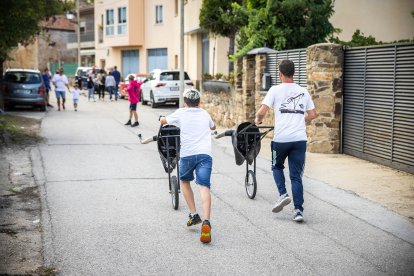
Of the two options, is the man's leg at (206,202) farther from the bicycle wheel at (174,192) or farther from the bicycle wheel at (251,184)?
the bicycle wheel at (251,184)

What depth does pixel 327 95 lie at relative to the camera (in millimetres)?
13617

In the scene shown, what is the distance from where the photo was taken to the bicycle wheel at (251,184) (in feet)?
28.6

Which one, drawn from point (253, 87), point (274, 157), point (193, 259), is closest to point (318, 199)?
point (274, 157)

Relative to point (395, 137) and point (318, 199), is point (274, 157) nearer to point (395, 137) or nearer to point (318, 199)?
point (318, 199)

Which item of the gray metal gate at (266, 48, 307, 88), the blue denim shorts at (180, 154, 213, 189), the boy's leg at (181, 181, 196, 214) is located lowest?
the boy's leg at (181, 181, 196, 214)

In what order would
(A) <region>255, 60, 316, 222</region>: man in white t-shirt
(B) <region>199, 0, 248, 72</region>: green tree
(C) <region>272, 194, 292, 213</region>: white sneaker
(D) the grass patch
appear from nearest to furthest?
(A) <region>255, 60, 316, 222</region>: man in white t-shirt → (C) <region>272, 194, 292, 213</region>: white sneaker → (D) the grass patch → (B) <region>199, 0, 248, 72</region>: green tree

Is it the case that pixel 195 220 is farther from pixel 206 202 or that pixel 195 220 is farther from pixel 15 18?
pixel 15 18

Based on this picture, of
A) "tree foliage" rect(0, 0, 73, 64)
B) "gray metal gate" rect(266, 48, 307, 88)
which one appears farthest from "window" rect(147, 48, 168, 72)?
"gray metal gate" rect(266, 48, 307, 88)

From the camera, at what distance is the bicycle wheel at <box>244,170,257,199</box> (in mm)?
8703

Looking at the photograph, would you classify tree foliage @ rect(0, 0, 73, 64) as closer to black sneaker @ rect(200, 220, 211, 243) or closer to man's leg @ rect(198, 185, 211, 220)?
man's leg @ rect(198, 185, 211, 220)

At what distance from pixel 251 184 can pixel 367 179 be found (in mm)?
2592

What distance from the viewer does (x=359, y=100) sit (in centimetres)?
1286

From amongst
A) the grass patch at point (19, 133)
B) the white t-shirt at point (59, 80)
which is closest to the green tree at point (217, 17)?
the white t-shirt at point (59, 80)

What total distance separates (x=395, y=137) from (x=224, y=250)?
6151 mm
